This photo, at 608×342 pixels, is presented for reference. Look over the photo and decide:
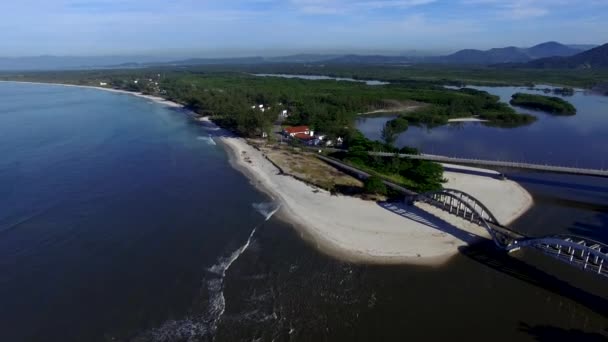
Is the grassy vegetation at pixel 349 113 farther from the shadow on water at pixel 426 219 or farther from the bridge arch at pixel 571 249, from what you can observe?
the bridge arch at pixel 571 249

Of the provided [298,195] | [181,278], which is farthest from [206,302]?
[298,195]

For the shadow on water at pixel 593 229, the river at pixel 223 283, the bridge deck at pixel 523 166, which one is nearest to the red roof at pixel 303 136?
the bridge deck at pixel 523 166

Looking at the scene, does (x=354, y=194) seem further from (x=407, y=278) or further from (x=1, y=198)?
(x=1, y=198)

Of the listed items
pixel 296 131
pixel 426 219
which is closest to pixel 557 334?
pixel 426 219

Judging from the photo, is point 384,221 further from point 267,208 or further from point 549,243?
point 549,243

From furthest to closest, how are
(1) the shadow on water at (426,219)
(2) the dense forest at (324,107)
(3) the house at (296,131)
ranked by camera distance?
(2) the dense forest at (324,107)
(3) the house at (296,131)
(1) the shadow on water at (426,219)

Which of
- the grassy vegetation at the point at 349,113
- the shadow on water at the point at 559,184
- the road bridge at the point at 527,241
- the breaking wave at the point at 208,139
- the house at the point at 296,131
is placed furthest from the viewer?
the house at the point at 296,131
